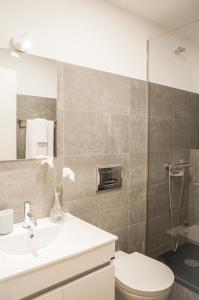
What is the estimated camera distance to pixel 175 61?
2312mm

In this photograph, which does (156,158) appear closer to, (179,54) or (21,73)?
(179,54)

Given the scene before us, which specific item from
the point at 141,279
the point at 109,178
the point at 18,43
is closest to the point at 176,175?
the point at 109,178

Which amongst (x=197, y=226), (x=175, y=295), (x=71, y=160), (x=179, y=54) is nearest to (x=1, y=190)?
(x=71, y=160)

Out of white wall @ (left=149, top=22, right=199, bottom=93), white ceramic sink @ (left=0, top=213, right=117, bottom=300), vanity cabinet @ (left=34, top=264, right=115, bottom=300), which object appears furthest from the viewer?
white wall @ (left=149, top=22, right=199, bottom=93)

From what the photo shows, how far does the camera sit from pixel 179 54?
7.55 feet

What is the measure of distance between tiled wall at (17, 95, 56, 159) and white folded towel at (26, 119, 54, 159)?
0.10 ft

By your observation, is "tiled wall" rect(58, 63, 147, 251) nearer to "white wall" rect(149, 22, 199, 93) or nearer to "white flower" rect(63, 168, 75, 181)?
"white flower" rect(63, 168, 75, 181)

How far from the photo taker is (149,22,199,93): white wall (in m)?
2.15

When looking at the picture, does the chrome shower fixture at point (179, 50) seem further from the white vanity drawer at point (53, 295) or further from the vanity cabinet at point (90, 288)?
A: the white vanity drawer at point (53, 295)

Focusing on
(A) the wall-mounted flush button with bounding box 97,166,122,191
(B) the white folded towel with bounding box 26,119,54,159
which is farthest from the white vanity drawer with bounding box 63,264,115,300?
(B) the white folded towel with bounding box 26,119,54,159

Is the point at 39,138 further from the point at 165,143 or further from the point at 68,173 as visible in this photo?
the point at 165,143

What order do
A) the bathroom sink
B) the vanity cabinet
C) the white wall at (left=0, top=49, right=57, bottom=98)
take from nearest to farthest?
the vanity cabinet
the bathroom sink
the white wall at (left=0, top=49, right=57, bottom=98)

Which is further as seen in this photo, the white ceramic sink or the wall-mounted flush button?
the wall-mounted flush button

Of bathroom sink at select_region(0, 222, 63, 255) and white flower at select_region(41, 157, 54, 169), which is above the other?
white flower at select_region(41, 157, 54, 169)
